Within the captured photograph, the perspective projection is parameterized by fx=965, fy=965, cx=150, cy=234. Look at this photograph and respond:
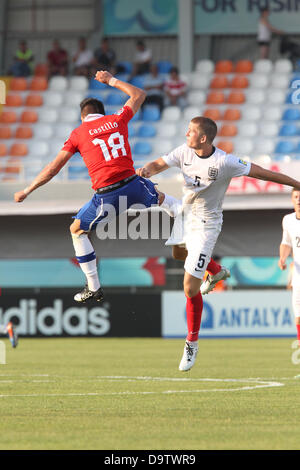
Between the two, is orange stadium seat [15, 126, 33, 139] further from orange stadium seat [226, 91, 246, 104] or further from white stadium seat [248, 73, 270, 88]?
white stadium seat [248, 73, 270, 88]

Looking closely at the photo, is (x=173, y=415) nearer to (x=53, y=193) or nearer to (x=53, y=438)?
(x=53, y=438)

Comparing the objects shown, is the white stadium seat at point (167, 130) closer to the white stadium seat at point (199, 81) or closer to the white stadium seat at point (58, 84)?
the white stadium seat at point (199, 81)

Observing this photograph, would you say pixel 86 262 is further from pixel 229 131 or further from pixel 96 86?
pixel 96 86

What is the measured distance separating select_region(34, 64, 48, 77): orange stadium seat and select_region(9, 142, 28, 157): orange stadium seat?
12.1 ft

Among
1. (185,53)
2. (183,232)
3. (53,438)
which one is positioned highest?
(185,53)

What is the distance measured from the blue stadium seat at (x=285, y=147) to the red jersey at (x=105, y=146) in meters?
15.6

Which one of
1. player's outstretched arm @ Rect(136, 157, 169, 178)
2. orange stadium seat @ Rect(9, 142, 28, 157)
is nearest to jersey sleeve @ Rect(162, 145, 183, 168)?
player's outstretched arm @ Rect(136, 157, 169, 178)

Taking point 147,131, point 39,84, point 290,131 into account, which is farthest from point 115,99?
point 290,131

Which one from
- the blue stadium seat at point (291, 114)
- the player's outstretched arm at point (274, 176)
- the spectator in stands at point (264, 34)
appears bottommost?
the player's outstretched arm at point (274, 176)

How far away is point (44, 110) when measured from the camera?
28.1 metres

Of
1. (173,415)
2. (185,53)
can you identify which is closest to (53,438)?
(173,415)

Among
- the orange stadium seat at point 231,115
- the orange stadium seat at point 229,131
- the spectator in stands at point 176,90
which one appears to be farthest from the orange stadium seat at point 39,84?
the orange stadium seat at point 229,131

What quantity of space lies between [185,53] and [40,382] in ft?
65.2

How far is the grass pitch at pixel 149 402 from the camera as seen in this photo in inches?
259
